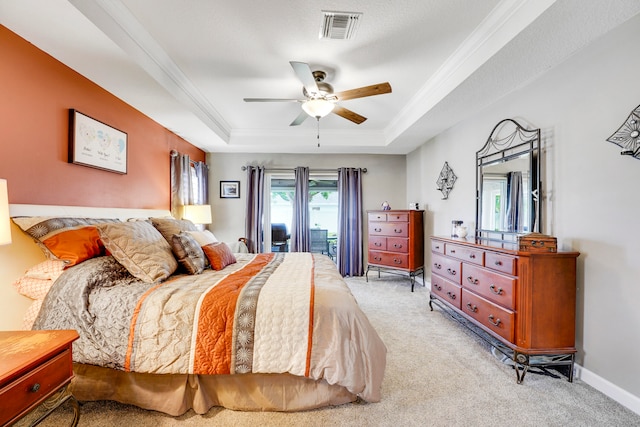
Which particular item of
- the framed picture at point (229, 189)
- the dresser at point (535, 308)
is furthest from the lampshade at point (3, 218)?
the framed picture at point (229, 189)

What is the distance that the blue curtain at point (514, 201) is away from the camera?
2488 millimetres

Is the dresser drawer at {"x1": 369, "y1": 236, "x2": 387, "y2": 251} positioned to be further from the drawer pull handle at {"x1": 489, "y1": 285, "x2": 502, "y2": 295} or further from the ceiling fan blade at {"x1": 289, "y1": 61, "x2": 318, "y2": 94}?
the ceiling fan blade at {"x1": 289, "y1": 61, "x2": 318, "y2": 94}

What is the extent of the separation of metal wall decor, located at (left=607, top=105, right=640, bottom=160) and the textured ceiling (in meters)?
0.60

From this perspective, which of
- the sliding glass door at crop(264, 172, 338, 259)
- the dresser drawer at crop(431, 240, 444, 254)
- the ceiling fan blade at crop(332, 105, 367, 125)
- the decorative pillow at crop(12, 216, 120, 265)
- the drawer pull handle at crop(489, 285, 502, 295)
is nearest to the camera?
the decorative pillow at crop(12, 216, 120, 265)

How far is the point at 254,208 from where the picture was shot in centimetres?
500

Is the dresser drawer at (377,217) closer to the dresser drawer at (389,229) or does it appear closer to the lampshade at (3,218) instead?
the dresser drawer at (389,229)

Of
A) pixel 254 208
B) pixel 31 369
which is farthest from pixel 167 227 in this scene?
pixel 254 208

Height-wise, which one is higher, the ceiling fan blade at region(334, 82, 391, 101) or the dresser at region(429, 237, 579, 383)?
the ceiling fan blade at region(334, 82, 391, 101)

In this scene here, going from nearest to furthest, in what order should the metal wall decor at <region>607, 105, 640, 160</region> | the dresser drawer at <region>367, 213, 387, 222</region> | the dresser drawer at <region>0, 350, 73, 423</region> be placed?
the dresser drawer at <region>0, 350, 73, 423</region>, the metal wall decor at <region>607, 105, 640, 160</region>, the dresser drawer at <region>367, 213, 387, 222</region>

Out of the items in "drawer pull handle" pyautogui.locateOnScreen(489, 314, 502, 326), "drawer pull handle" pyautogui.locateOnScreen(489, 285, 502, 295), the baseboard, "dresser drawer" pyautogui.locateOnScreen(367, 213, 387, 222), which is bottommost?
the baseboard

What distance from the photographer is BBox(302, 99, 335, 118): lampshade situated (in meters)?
2.55

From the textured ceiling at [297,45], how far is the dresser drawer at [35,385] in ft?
6.03

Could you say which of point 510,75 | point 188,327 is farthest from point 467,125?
point 188,327

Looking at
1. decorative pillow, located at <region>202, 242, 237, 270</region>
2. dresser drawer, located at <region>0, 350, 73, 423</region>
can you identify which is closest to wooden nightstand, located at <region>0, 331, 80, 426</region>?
dresser drawer, located at <region>0, 350, 73, 423</region>
